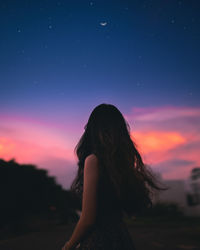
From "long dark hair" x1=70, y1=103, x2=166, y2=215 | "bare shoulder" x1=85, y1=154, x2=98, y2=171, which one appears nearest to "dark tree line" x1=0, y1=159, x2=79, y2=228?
"long dark hair" x1=70, y1=103, x2=166, y2=215

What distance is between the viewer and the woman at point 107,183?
1.66 m

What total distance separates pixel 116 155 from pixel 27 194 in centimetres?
999

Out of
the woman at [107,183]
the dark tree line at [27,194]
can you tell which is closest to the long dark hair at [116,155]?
the woman at [107,183]

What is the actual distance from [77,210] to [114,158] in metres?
13.9

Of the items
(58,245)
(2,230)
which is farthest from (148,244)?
(2,230)

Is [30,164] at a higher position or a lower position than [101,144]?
higher

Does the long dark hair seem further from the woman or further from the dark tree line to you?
the dark tree line

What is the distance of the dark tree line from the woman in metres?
8.79

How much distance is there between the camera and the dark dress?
1692 millimetres

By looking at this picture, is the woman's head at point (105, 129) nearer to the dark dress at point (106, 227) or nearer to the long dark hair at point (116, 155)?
the long dark hair at point (116, 155)

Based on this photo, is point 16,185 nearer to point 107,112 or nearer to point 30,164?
point 30,164

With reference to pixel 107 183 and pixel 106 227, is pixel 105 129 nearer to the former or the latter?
pixel 107 183

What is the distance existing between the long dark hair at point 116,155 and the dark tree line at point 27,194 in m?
8.77

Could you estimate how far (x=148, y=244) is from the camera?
7.61m
